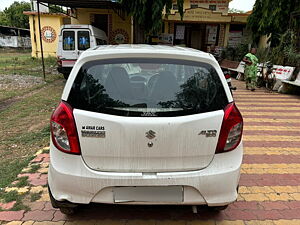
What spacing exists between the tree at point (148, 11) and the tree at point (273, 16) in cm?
579

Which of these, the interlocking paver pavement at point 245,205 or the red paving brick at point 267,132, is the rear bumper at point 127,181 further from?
the red paving brick at point 267,132

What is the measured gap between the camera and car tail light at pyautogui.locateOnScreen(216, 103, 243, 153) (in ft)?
7.02

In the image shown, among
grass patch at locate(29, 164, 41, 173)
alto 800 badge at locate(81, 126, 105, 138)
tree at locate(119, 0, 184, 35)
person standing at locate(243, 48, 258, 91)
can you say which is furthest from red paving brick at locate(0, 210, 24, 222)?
person standing at locate(243, 48, 258, 91)

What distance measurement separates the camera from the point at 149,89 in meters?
2.24

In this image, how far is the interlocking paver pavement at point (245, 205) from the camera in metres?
2.62

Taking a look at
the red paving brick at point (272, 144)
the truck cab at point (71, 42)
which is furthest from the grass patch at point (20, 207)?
the truck cab at point (71, 42)

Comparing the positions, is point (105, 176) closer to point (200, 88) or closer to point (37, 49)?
point (200, 88)

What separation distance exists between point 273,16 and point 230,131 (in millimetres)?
11996

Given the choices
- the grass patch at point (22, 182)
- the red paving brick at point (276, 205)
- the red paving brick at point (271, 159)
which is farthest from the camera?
the red paving brick at point (271, 159)

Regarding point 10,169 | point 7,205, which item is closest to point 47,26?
point 10,169

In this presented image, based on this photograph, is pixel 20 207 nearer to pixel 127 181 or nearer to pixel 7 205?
pixel 7 205

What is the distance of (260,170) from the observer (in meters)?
3.74

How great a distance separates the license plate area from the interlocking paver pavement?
589 mm

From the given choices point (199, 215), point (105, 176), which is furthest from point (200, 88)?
point (199, 215)
